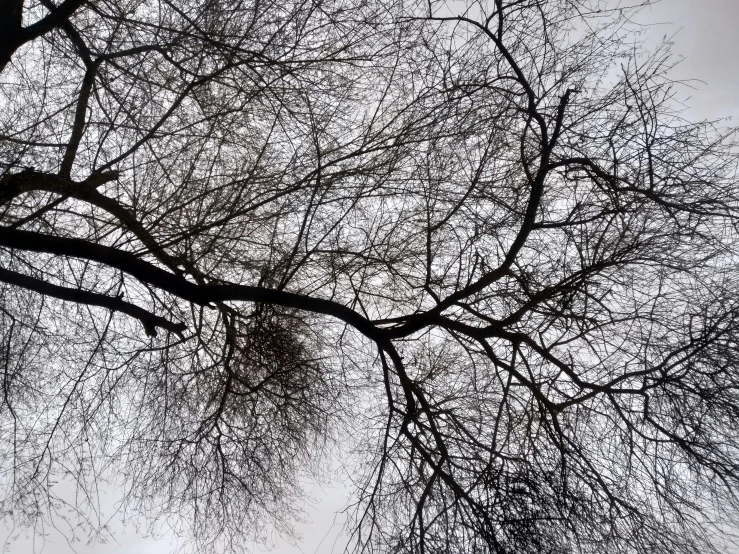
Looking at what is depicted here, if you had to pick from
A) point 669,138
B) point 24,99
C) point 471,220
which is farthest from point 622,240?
point 24,99

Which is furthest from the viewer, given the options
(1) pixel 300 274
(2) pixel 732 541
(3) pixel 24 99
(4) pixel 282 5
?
(1) pixel 300 274

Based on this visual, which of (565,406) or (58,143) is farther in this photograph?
(58,143)

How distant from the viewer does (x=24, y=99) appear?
3359 millimetres

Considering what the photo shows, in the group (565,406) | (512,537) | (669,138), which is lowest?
(512,537)

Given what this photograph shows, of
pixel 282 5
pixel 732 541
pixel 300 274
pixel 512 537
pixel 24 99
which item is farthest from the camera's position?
pixel 300 274

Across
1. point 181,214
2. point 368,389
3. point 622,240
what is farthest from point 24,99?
point 622,240

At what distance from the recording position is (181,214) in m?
3.15

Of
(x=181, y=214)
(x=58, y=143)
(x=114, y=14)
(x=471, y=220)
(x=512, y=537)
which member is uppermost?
(x=114, y=14)

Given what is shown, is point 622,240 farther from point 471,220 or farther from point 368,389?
point 368,389

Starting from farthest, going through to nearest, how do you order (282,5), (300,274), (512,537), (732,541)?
(300,274), (282,5), (732,541), (512,537)

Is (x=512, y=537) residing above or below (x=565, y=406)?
below

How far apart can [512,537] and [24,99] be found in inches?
151

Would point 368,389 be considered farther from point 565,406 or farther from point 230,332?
point 565,406

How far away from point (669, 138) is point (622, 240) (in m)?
0.62
